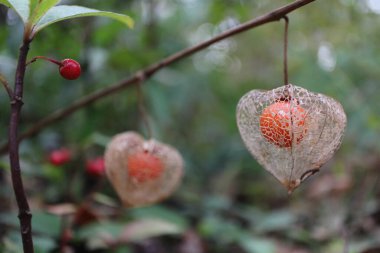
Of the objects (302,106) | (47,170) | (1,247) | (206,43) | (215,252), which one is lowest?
(215,252)

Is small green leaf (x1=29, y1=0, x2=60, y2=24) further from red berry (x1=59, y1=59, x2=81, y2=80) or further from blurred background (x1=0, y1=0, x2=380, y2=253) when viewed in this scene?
blurred background (x1=0, y1=0, x2=380, y2=253)

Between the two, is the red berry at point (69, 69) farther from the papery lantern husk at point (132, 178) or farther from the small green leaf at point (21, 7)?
the papery lantern husk at point (132, 178)

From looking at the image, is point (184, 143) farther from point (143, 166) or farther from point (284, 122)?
point (284, 122)

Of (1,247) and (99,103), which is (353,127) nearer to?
(99,103)

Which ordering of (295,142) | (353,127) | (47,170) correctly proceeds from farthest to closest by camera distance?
(353,127)
(47,170)
(295,142)

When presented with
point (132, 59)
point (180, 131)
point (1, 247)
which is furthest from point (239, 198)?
point (1, 247)

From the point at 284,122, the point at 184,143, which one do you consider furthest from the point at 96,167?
the point at 184,143

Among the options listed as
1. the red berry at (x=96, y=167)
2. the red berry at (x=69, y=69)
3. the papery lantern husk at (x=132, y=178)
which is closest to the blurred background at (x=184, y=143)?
the red berry at (x=96, y=167)
